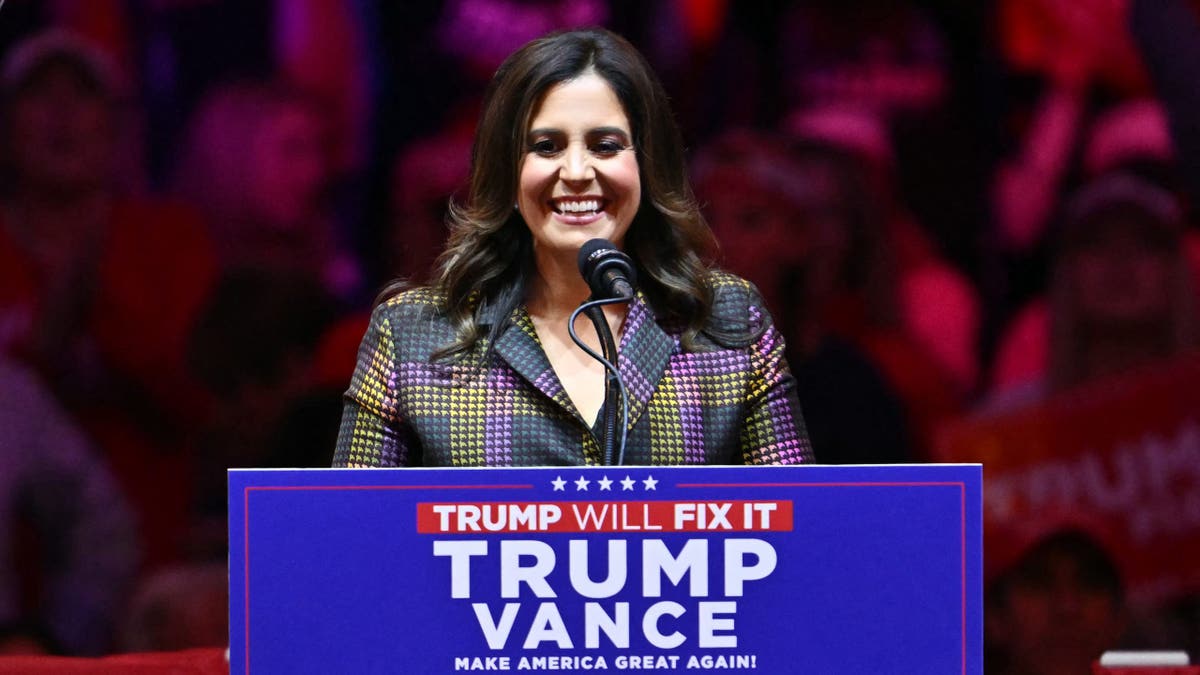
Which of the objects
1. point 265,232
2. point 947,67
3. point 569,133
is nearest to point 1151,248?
point 947,67

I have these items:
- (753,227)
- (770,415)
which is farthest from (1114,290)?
(770,415)

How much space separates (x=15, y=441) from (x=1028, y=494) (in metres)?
2.71

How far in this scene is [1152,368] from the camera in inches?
156

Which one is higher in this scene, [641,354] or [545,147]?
[545,147]

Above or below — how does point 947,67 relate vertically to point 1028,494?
above

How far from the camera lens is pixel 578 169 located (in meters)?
1.71

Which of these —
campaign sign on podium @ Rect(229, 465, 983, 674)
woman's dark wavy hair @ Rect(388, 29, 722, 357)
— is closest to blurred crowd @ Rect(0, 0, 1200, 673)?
woman's dark wavy hair @ Rect(388, 29, 722, 357)

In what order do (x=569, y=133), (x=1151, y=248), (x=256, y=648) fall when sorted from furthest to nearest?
(x=1151, y=248), (x=569, y=133), (x=256, y=648)

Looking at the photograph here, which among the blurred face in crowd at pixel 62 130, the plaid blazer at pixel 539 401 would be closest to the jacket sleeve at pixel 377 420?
the plaid blazer at pixel 539 401

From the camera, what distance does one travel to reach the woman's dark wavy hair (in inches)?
69.9

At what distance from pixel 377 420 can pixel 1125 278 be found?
2.81 meters

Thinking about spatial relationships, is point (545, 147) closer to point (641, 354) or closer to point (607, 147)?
point (607, 147)

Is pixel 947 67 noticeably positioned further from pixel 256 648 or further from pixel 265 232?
pixel 256 648

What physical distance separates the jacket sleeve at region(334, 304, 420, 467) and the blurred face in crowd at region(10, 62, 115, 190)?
89.4 inches
